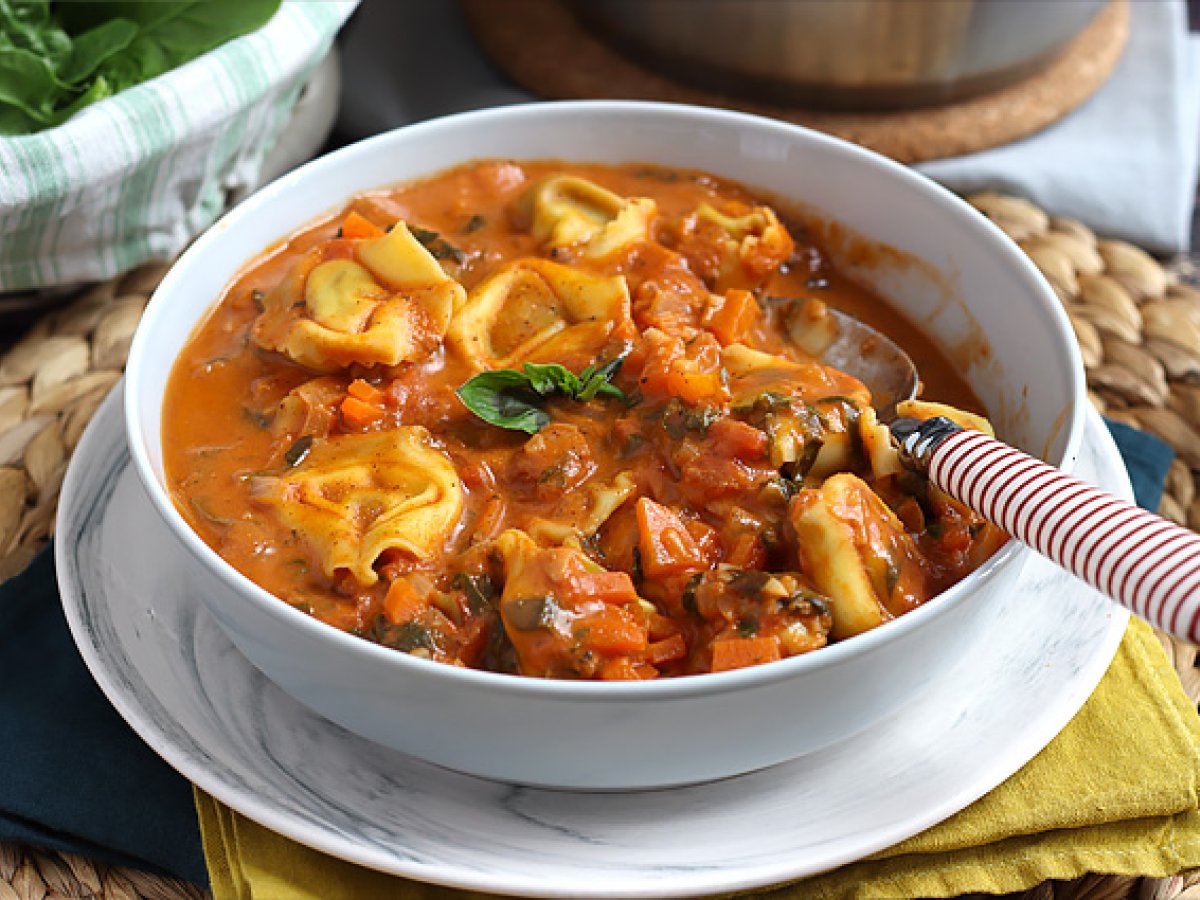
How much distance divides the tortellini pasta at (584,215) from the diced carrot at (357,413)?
2.63 feet

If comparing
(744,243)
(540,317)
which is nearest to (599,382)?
(540,317)

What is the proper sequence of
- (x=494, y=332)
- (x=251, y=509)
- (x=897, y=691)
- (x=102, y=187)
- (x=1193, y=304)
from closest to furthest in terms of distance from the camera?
1. (x=897, y=691)
2. (x=251, y=509)
3. (x=494, y=332)
4. (x=102, y=187)
5. (x=1193, y=304)

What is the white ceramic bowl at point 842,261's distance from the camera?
8.61 feet

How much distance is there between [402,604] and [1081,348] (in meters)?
2.59

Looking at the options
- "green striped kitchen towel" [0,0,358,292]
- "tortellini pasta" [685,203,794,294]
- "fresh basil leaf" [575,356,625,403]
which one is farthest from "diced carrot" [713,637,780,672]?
"green striped kitchen towel" [0,0,358,292]

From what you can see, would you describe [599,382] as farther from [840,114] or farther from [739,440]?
[840,114]

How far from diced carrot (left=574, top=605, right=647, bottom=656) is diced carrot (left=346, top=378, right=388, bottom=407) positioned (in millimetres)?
923

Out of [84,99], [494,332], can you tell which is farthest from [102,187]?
[494,332]

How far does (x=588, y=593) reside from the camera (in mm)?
2910

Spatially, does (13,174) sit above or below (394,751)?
above

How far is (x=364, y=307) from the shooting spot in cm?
363

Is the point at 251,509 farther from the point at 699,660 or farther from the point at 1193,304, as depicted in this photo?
the point at 1193,304

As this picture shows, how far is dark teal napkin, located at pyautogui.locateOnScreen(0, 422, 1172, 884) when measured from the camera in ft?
10.3

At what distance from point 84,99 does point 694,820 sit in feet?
9.64
